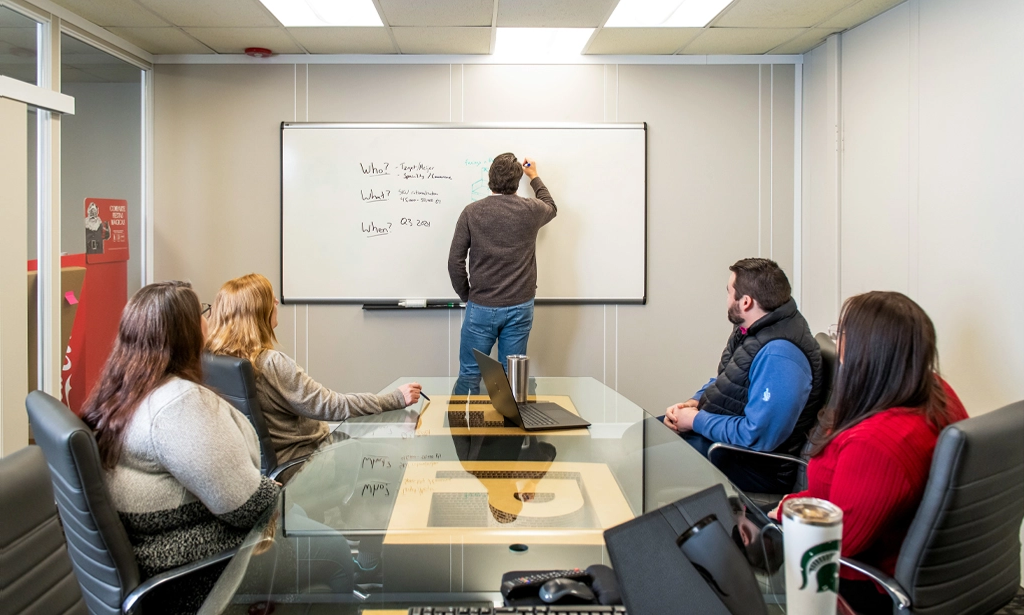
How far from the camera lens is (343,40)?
13.2 feet

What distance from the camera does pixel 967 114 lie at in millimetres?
2945

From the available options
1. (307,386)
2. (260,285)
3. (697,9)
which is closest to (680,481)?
(307,386)

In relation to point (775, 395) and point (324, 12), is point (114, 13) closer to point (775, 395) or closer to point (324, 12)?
point (324, 12)

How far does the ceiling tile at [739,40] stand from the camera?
3898 mm

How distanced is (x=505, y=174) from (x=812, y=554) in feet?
11.3

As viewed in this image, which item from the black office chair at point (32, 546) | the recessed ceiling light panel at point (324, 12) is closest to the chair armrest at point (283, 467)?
the black office chair at point (32, 546)

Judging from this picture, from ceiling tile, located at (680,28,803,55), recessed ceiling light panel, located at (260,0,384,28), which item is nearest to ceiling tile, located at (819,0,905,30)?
ceiling tile, located at (680,28,803,55)

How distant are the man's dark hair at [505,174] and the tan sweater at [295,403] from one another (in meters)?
1.77

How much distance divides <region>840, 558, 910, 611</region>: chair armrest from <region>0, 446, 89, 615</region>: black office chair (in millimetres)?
1433

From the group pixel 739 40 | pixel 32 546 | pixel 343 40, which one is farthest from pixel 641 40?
pixel 32 546

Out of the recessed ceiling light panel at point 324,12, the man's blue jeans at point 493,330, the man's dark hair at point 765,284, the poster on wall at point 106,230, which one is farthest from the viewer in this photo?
the man's blue jeans at point 493,330

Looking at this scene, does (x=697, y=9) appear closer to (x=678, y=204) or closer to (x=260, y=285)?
(x=678, y=204)

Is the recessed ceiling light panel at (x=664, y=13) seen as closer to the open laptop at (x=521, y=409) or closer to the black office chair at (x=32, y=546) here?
the open laptop at (x=521, y=409)

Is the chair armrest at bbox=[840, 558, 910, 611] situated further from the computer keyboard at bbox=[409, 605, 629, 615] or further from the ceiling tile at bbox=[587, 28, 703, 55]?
the ceiling tile at bbox=[587, 28, 703, 55]
